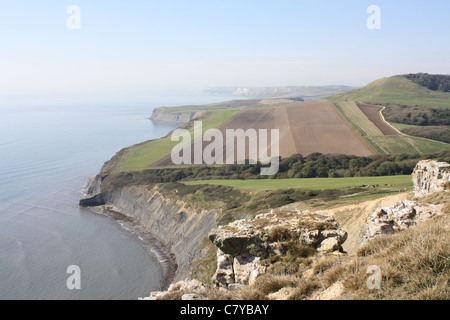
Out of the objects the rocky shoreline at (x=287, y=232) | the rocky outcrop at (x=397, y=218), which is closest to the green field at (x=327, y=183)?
the rocky shoreline at (x=287, y=232)

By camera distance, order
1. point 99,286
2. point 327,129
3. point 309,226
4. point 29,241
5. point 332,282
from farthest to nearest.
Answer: point 327,129 < point 29,241 < point 99,286 < point 309,226 < point 332,282

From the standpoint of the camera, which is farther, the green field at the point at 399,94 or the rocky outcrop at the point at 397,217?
the green field at the point at 399,94

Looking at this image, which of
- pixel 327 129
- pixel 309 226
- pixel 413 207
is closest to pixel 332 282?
pixel 309 226

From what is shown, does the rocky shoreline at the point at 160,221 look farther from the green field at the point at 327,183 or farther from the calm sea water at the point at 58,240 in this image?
the green field at the point at 327,183

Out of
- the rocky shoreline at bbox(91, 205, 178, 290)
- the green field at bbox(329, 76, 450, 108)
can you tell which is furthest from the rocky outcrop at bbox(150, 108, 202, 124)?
the rocky shoreline at bbox(91, 205, 178, 290)

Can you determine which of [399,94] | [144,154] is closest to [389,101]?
[399,94]

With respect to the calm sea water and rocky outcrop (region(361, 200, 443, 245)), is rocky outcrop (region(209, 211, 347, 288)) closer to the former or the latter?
rocky outcrop (region(361, 200, 443, 245))
